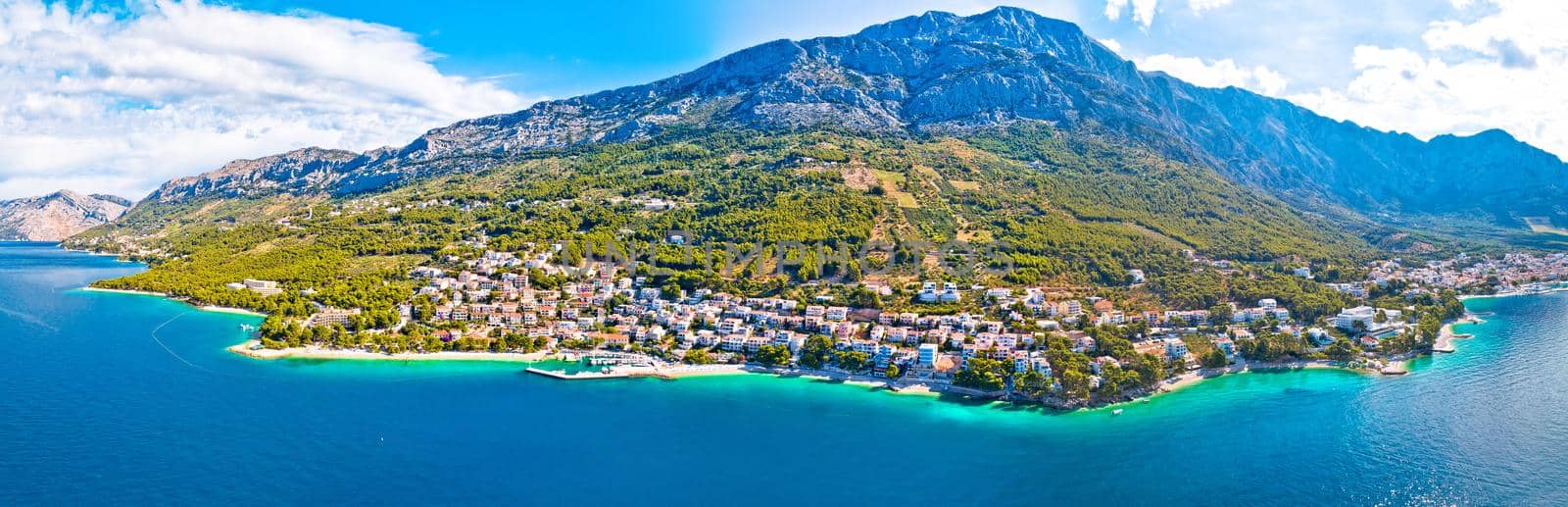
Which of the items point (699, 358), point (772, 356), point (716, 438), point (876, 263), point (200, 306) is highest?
point (876, 263)

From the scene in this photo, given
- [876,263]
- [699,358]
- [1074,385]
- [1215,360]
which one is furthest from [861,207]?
[1074,385]

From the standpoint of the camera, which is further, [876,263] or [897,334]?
[876,263]

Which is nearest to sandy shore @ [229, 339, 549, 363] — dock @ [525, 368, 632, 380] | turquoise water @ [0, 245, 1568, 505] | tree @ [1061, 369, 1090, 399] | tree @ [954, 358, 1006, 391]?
turquoise water @ [0, 245, 1568, 505]

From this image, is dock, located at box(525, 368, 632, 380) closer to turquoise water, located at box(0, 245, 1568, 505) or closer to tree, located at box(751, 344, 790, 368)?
turquoise water, located at box(0, 245, 1568, 505)

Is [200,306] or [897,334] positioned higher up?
[200,306]

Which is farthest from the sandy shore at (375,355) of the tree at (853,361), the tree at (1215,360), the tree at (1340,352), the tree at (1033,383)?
the tree at (1340,352)

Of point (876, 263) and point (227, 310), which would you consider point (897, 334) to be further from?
point (227, 310)

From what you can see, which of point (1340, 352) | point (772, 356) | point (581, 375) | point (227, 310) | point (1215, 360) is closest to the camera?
point (581, 375)
